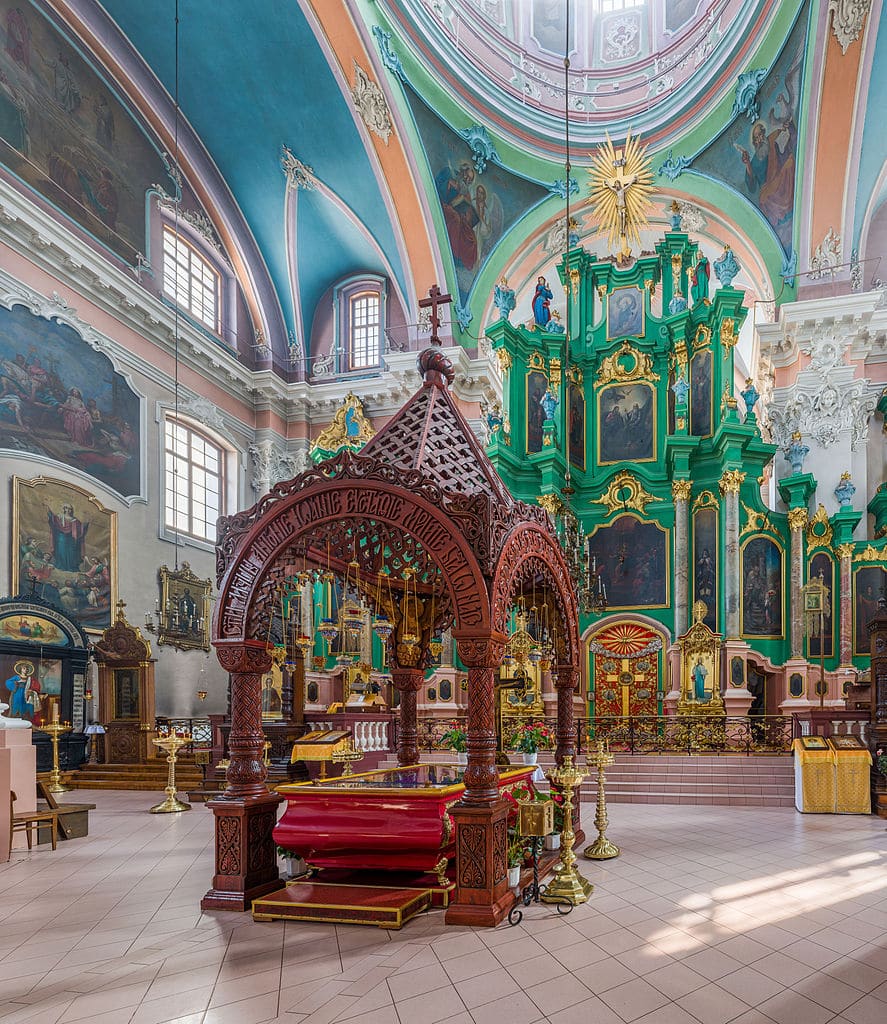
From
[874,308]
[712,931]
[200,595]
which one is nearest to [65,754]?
[200,595]

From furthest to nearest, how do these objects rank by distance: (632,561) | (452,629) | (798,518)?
(632,561), (798,518), (452,629)

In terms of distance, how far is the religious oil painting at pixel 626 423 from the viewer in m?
21.4

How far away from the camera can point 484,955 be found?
5.18 m

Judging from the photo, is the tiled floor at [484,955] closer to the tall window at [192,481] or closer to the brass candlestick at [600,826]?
the brass candlestick at [600,826]

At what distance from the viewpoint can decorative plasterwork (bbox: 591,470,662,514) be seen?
20.8m

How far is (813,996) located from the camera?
4562mm


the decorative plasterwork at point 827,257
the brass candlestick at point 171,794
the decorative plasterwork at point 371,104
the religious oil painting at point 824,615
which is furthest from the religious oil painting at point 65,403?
the decorative plasterwork at point 827,257

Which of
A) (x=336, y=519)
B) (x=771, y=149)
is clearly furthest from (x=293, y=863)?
(x=771, y=149)

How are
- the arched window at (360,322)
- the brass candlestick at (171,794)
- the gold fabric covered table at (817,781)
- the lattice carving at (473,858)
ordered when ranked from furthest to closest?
the arched window at (360,322) → the brass candlestick at (171,794) → the gold fabric covered table at (817,781) → the lattice carving at (473,858)

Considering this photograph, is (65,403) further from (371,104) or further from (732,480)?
(732,480)

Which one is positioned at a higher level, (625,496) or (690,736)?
(625,496)

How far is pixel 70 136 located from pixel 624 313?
1381 cm

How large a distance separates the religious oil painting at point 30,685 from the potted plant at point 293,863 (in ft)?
27.0

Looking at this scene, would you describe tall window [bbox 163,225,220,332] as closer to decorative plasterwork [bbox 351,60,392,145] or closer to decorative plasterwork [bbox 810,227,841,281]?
decorative plasterwork [bbox 351,60,392,145]
